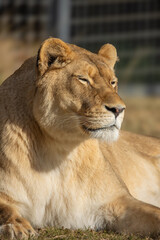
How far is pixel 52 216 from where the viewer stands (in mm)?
4461

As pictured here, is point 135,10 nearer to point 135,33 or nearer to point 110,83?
point 135,33

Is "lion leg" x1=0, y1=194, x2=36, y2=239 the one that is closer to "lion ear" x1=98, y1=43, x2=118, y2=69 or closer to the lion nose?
the lion nose

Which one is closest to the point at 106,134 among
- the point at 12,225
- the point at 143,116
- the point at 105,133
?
the point at 105,133

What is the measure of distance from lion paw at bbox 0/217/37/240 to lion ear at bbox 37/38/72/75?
1041 mm

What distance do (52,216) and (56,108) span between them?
779 mm

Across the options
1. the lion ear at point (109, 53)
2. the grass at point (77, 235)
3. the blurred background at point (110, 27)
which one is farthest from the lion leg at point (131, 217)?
the blurred background at point (110, 27)

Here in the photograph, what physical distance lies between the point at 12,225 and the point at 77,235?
0.50 metres

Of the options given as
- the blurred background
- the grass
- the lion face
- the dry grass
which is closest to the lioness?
the lion face

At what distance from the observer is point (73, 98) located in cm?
Answer: 430

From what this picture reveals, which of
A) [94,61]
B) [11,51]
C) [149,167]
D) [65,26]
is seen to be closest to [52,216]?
[94,61]

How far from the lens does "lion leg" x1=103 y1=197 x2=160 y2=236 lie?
4414 millimetres

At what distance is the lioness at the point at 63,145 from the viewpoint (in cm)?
428

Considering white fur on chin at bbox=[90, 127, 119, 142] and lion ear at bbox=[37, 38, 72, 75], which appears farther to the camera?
lion ear at bbox=[37, 38, 72, 75]

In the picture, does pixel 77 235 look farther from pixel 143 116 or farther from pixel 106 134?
pixel 143 116
